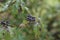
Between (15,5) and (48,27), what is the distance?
58.1 inches

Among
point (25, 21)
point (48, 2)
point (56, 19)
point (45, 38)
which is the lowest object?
point (45, 38)

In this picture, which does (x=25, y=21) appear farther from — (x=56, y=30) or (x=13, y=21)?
(x=56, y=30)

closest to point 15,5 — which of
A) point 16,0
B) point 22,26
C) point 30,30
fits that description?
point 16,0

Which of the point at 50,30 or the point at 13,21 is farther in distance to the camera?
the point at 50,30

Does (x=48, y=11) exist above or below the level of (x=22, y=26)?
above

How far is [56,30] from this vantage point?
8.73ft

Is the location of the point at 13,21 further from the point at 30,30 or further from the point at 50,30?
the point at 50,30

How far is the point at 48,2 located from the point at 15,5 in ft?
4.67

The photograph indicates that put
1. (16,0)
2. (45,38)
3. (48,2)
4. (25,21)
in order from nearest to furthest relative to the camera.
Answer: (16,0), (25,21), (45,38), (48,2)

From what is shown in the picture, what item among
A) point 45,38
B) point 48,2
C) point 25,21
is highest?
point 48,2

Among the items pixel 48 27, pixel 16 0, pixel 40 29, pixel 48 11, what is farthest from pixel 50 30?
pixel 16 0

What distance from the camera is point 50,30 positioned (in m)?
2.63

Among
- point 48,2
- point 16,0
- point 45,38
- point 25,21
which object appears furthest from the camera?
point 48,2

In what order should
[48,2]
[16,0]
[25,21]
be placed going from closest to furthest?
[16,0] → [25,21] → [48,2]
